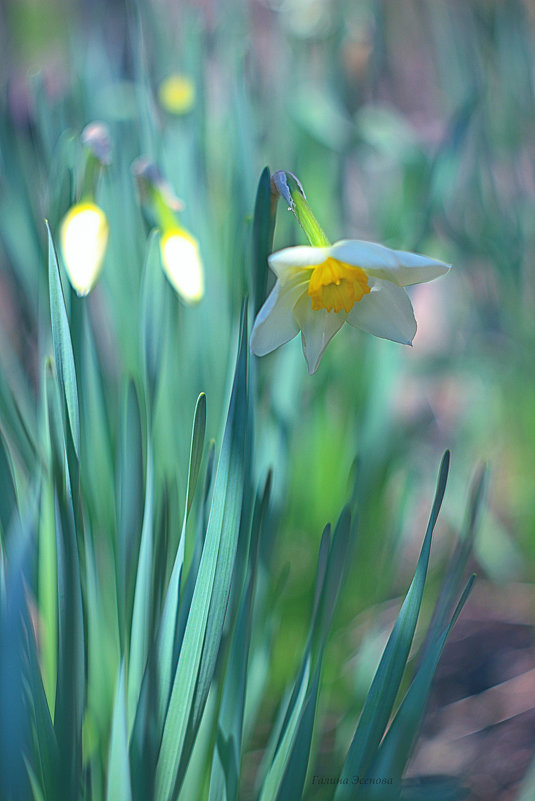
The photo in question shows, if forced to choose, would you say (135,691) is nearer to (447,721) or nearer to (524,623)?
(447,721)

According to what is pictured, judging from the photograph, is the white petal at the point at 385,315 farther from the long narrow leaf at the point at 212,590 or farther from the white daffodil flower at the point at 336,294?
the long narrow leaf at the point at 212,590

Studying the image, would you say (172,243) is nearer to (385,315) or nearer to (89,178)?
(89,178)

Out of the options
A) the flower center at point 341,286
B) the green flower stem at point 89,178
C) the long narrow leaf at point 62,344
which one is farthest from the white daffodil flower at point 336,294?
the green flower stem at point 89,178

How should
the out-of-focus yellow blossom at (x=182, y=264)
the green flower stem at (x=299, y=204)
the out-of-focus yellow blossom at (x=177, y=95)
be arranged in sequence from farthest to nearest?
the out-of-focus yellow blossom at (x=177, y=95)
the out-of-focus yellow blossom at (x=182, y=264)
the green flower stem at (x=299, y=204)

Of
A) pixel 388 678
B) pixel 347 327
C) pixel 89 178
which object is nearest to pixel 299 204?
pixel 89 178

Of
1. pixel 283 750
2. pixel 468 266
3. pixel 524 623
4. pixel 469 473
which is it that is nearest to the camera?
pixel 283 750

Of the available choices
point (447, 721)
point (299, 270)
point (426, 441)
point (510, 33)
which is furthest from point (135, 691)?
point (510, 33)
